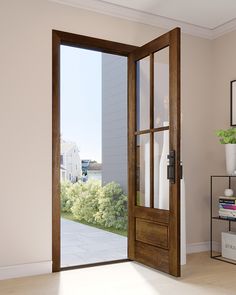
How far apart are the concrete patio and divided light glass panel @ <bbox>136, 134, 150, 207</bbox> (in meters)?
0.89

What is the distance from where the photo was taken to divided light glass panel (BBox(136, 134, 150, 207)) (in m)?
3.62

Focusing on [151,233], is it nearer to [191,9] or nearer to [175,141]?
[175,141]

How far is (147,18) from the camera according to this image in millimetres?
4012

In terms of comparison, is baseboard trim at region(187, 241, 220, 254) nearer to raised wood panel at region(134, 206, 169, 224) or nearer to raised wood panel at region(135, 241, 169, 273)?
raised wood panel at region(135, 241, 169, 273)

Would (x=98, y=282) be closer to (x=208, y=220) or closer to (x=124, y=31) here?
(x=208, y=220)

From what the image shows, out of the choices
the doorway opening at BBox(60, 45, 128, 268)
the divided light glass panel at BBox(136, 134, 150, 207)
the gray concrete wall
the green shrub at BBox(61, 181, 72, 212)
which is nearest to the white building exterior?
the doorway opening at BBox(60, 45, 128, 268)

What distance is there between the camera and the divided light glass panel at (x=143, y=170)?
3.62 metres

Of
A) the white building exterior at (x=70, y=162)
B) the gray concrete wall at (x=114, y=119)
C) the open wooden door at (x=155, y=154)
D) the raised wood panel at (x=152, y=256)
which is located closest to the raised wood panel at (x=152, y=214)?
the open wooden door at (x=155, y=154)

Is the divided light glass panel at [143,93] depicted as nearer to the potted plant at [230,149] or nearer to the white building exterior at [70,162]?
the potted plant at [230,149]

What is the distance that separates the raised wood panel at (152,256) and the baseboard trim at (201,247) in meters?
0.84

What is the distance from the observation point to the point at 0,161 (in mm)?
3195

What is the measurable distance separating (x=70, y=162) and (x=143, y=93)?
441cm

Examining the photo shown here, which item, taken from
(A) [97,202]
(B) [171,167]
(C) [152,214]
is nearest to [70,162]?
(A) [97,202]

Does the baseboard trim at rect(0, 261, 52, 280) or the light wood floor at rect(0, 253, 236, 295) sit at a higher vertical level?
the baseboard trim at rect(0, 261, 52, 280)
